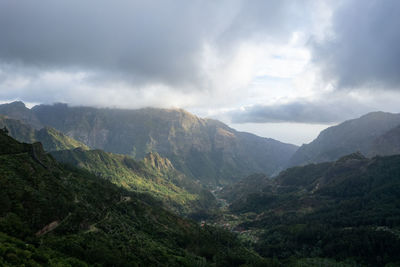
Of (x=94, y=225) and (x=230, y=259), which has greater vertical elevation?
(x=94, y=225)

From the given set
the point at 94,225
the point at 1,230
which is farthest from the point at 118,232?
the point at 1,230

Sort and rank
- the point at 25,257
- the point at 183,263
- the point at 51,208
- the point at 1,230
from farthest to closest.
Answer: the point at 183,263 < the point at 51,208 < the point at 1,230 < the point at 25,257

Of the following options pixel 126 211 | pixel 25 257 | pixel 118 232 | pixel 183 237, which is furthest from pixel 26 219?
pixel 183 237

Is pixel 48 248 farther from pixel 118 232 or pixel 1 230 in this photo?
pixel 118 232

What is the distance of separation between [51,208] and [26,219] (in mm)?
14398

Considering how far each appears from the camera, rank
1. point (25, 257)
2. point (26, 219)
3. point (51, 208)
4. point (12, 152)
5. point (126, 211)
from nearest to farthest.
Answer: point (25, 257)
point (26, 219)
point (51, 208)
point (12, 152)
point (126, 211)

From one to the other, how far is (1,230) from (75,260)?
986 inches

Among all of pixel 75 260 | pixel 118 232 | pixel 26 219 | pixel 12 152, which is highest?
pixel 12 152

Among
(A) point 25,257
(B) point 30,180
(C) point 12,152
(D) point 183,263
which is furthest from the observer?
(C) point 12,152

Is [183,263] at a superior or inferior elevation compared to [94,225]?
inferior

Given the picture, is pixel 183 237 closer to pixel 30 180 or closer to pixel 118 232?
pixel 118 232

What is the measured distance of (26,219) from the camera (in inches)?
3669

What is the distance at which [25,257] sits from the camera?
6288 cm

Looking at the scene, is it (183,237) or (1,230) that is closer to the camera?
(1,230)
